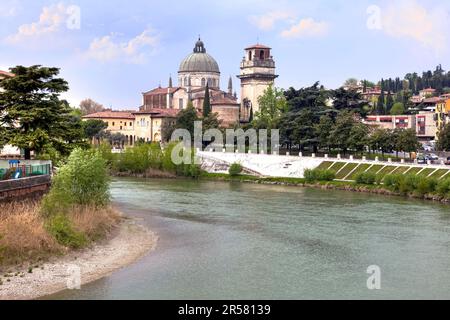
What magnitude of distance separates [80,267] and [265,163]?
139 ft

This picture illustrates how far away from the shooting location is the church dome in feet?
372

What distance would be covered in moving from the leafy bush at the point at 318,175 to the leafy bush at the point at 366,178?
351 cm

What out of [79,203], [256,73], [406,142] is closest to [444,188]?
[406,142]

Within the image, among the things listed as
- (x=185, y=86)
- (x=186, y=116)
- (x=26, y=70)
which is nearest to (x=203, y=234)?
(x=26, y=70)

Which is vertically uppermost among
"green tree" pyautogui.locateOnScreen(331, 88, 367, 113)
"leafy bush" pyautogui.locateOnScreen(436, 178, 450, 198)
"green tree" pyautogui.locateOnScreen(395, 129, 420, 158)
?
"green tree" pyautogui.locateOnScreen(331, 88, 367, 113)

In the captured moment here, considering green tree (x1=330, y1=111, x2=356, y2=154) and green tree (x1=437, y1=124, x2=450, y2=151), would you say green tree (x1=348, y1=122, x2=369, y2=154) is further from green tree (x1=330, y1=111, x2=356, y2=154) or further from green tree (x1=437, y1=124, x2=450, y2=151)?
green tree (x1=437, y1=124, x2=450, y2=151)

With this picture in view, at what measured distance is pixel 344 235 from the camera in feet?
98.6

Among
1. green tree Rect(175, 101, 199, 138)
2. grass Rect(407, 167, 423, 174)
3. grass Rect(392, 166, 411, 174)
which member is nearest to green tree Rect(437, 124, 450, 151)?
grass Rect(392, 166, 411, 174)

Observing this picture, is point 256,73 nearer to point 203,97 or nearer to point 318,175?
point 203,97

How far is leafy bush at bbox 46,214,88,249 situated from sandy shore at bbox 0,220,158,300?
1.23 ft

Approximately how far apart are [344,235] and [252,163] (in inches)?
1405

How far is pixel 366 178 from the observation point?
167 feet

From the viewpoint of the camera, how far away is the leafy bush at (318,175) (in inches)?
2173
